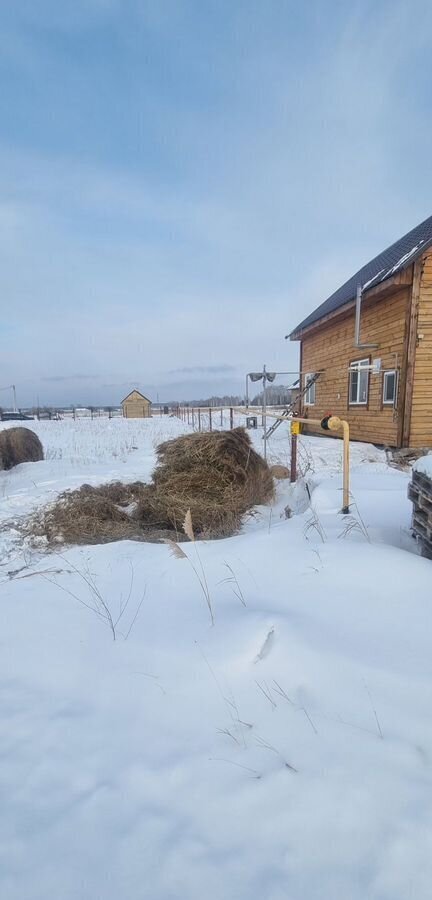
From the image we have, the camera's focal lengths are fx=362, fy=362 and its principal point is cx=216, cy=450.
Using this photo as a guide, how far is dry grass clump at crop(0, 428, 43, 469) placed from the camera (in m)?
9.88

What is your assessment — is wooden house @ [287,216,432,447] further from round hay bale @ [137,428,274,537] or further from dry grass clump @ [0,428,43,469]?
dry grass clump @ [0,428,43,469]

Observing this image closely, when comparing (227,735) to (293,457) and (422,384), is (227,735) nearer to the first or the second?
(293,457)

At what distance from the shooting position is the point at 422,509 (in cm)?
281

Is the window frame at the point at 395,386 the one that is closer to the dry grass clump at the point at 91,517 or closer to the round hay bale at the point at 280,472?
A: the round hay bale at the point at 280,472

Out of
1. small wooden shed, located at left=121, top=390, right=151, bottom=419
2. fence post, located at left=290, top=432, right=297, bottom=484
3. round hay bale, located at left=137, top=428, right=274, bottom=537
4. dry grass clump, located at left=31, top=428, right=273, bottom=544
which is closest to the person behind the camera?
dry grass clump, located at left=31, top=428, right=273, bottom=544

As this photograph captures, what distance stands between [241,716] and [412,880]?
2.26 feet

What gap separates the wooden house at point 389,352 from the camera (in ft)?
27.9

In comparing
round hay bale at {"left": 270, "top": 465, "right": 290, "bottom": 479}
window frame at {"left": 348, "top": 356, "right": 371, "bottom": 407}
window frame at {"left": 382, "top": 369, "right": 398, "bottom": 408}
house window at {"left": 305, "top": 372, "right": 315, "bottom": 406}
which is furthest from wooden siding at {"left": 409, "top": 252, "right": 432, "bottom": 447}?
house window at {"left": 305, "top": 372, "right": 315, "bottom": 406}

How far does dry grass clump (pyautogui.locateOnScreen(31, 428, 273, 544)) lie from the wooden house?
208 inches

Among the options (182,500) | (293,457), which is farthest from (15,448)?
(293,457)

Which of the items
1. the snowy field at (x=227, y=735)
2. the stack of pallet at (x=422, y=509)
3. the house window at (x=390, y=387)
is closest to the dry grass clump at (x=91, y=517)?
the snowy field at (x=227, y=735)

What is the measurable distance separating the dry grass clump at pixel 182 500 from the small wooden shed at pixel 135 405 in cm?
3734

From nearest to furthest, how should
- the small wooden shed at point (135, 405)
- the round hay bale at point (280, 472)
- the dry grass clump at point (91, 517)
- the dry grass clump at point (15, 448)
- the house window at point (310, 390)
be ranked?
1. the dry grass clump at point (91, 517)
2. the round hay bale at point (280, 472)
3. the dry grass clump at point (15, 448)
4. the house window at point (310, 390)
5. the small wooden shed at point (135, 405)

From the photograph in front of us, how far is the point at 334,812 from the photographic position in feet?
3.52
